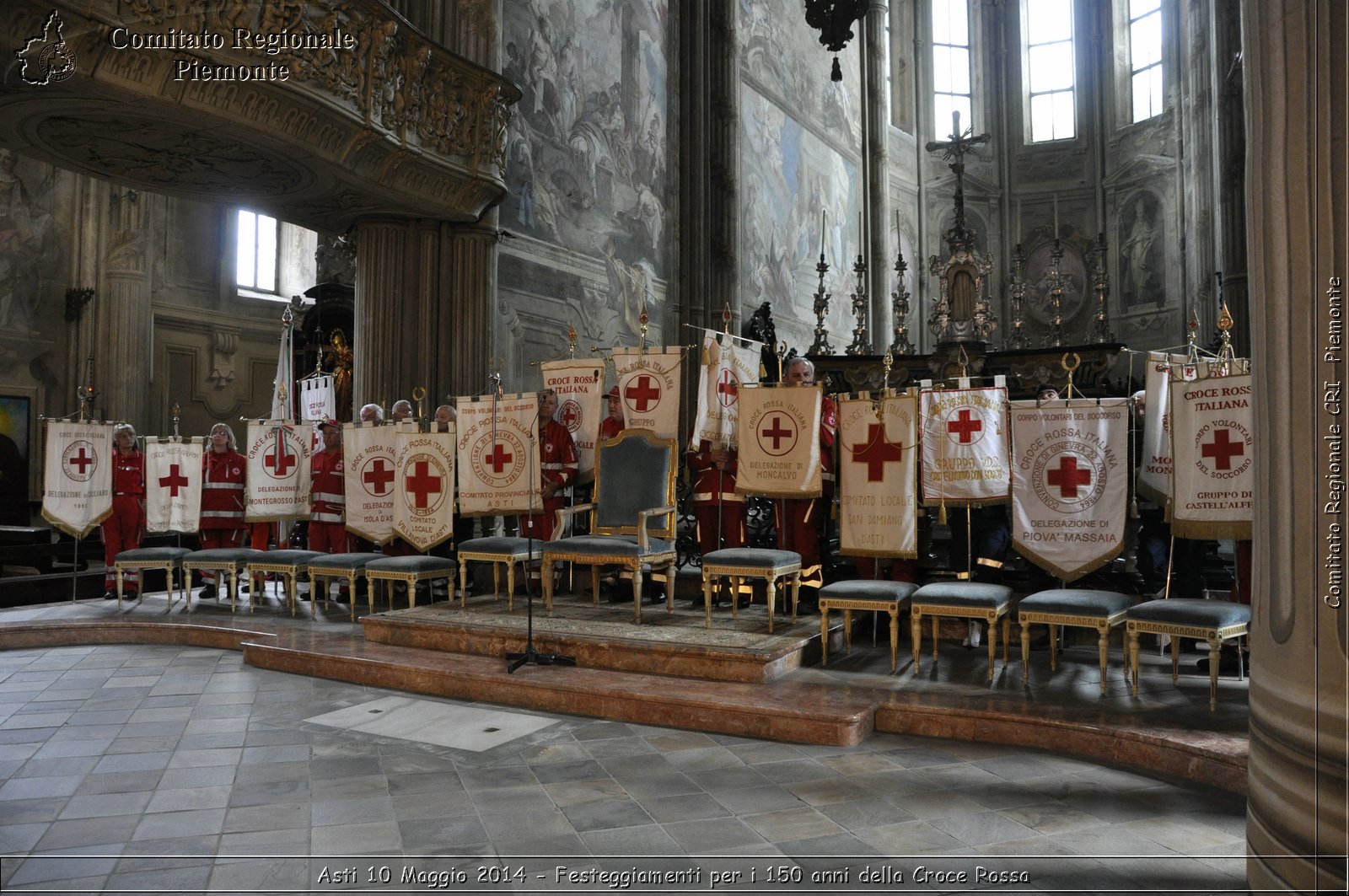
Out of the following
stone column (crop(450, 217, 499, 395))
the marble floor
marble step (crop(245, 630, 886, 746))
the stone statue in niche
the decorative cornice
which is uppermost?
the stone statue in niche

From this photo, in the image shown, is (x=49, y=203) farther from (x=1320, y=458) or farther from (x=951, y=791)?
(x=1320, y=458)

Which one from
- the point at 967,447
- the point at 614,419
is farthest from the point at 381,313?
the point at 967,447

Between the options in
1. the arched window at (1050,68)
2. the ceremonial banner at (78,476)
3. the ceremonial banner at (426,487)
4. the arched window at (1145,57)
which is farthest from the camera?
the arched window at (1050,68)

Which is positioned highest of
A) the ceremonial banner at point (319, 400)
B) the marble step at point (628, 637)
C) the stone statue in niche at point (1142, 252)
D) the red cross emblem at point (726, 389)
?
the stone statue in niche at point (1142, 252)

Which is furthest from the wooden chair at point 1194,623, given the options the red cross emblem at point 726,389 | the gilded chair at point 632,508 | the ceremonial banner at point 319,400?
the ceremonial banner at point 319,400

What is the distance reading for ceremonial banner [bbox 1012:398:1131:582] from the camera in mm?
5492

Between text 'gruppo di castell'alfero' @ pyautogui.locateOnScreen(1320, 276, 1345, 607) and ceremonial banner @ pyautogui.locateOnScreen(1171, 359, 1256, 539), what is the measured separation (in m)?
3.32

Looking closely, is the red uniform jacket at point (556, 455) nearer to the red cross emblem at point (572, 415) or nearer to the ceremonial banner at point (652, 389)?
the red cross emblem at point (572, 415)

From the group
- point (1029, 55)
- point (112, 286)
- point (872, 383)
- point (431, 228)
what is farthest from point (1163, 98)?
point (112, 286)

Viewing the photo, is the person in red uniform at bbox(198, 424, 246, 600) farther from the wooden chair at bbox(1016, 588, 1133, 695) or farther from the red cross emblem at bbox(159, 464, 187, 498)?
the wooden chair at bbox(1016, 588, 1133, 695)

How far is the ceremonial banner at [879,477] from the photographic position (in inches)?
239

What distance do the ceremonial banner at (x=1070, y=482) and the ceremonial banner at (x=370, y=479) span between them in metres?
5.36

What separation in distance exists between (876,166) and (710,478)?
52.9 ft

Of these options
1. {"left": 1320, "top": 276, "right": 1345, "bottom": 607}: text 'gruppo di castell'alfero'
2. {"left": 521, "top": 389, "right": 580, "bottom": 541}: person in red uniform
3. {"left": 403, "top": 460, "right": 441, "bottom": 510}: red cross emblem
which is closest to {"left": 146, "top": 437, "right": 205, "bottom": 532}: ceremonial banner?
{"left": 403, "top": 460, "right": 441, "bottom": 510}: red cross emblem
